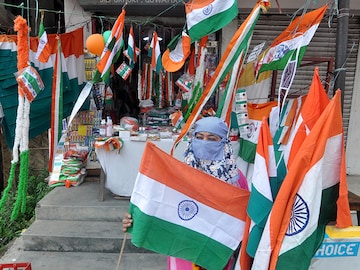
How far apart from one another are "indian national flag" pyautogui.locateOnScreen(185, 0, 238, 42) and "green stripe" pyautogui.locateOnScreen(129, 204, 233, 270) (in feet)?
7.08

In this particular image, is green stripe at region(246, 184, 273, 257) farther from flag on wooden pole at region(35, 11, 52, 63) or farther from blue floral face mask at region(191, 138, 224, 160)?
flag on wooden pole at region(35, 11, 52, 63)

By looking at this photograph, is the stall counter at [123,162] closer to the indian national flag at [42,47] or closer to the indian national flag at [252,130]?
the indian national flag at [252,130]

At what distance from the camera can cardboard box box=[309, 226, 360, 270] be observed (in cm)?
172

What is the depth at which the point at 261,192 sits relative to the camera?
1651 millimetres

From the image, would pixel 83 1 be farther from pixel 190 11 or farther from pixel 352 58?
pixel 352 58

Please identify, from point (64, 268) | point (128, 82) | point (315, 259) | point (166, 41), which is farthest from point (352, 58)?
point (64, 268)

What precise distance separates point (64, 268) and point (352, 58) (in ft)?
19.6

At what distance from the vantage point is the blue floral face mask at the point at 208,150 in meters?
2.17

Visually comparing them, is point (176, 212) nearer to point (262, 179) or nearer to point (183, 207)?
point (183, 207)

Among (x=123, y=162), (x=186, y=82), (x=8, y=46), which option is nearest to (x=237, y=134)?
(x=186, y=82)

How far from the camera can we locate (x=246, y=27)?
2875mm

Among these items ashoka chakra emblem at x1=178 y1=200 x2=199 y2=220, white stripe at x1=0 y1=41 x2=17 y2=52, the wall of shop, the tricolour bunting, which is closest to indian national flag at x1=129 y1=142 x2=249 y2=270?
ashoka chakra emblem at x1=178 y1=200 x2=199 y2=220

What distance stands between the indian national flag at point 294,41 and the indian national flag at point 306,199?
1.26m

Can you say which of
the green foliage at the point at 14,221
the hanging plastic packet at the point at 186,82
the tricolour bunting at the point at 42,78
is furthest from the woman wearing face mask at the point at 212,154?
the tricolour bunting at the point at 42,78
